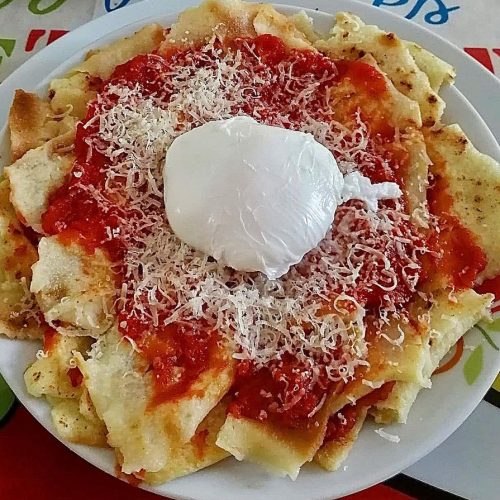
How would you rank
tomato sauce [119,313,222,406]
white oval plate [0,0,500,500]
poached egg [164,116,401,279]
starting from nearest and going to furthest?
1. white oval plate [0,0,500,500]
2. tomato sauce [119,313,222,406]
3. poached egg [164,116,401,279]

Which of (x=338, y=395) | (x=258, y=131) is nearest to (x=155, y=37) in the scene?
(x=258, y=131)

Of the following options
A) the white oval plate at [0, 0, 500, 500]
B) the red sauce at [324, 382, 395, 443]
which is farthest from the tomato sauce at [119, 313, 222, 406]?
the red sauce at [324, 382, 395, 443]

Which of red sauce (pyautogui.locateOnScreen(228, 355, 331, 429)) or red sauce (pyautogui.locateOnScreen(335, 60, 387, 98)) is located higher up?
red sauce (pyautogui.locateOnScreen(335, 60, 387, 98))

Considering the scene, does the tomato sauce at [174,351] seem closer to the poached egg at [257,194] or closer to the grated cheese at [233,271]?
the grated cheese at [233,271]

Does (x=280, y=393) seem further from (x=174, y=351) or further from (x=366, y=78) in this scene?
(x=366, y=78)

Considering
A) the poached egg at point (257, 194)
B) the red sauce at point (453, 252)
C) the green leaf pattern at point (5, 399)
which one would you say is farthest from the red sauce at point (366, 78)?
the green leaf pattern at point (5, 399)

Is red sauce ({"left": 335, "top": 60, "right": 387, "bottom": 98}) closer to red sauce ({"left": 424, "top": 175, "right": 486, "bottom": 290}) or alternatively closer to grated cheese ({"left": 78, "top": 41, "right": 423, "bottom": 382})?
grated cheese ({"left": 78, "top": 41, "right": 423, "bottom": 382})

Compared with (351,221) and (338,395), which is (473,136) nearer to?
(351,221)
